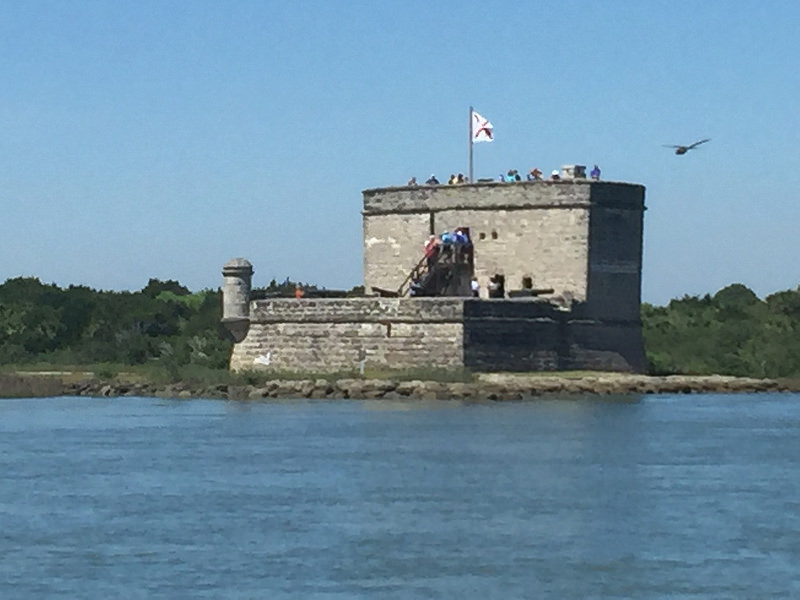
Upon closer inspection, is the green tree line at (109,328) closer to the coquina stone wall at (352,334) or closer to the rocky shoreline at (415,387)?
the coquina stone wall at (352,334)

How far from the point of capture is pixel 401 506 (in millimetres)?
23109

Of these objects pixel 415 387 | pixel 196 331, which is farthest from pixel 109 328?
pixel 415 387

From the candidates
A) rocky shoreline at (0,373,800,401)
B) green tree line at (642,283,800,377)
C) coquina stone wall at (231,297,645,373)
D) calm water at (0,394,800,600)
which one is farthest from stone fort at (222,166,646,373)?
calm water at (0,394,800,600)

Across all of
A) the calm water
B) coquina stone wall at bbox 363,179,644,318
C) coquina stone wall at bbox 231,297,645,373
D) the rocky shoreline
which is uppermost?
coquina stone wall at bbox 363,179,644,318

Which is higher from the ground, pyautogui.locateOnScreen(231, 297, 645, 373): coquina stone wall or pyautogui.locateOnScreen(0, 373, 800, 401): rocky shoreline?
pyautogui.locateOnScreen(231, 297, 645, 373): coquina stone wall

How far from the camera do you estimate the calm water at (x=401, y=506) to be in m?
18.4

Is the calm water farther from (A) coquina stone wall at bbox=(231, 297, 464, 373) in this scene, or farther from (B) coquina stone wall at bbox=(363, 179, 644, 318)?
(B) coquina stone wall at bbox=(363, 179, 644, 318)

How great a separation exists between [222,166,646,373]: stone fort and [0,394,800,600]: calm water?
6.12 meters

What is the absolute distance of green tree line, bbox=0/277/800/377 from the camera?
168ft

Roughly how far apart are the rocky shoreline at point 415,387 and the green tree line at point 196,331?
323 centimetres

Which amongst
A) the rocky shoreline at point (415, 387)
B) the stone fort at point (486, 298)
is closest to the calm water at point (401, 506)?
the rocky shoreline at point (415, 387)

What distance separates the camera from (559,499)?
78.0 feet

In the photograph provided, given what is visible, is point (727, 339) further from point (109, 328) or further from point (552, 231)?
point (109, 328)

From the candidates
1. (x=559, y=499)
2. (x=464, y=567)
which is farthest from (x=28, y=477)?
(x=464, y=567)
